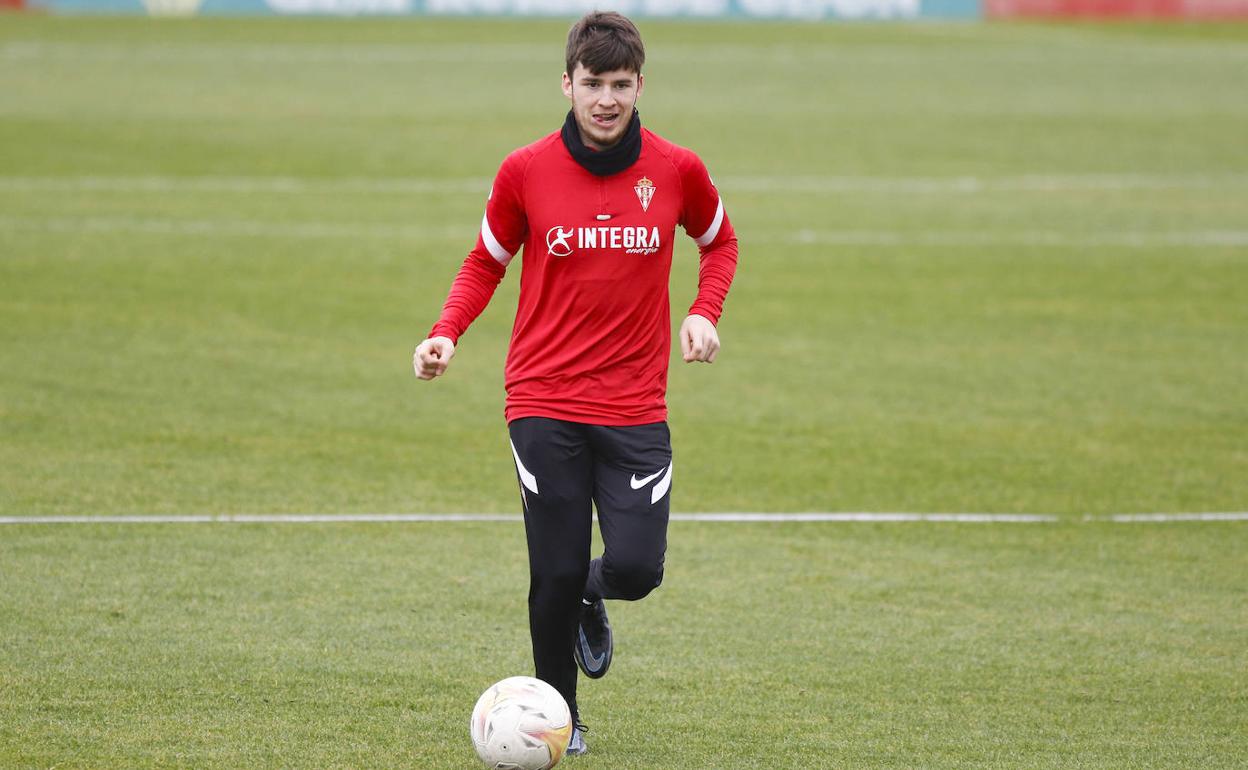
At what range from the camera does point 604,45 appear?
5.94 metres

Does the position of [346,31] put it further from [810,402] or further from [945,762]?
[945,762]

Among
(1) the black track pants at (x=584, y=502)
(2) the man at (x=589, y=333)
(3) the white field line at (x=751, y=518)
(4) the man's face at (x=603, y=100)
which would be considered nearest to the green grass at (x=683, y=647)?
(3) the white field line at (x=751, y=518)

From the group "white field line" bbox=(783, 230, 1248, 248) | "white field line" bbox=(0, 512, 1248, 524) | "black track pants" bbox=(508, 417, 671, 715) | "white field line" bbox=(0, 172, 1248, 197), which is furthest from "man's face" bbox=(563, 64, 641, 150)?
"white field line" bbox=(0, 172, 1248, 197)

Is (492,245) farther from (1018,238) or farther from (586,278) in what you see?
(1018,238)

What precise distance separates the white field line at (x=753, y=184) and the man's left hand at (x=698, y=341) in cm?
1625

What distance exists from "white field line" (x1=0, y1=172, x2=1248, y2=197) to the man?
16110 mm

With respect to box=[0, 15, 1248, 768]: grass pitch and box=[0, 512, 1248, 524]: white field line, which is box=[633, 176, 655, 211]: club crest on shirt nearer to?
box=[0, 15, 1248, 768]: grass pitch

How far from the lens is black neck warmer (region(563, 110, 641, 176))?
6.07 meters

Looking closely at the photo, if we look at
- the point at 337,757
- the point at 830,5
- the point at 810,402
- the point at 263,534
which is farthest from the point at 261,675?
the point at 830,5

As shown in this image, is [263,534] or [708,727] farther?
[263,534]

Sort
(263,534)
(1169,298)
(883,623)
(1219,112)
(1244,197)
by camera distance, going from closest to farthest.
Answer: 1. (883,623)
2. (263,534)
3. (1169,298)
4. (1244,197)
5. (1219,112)

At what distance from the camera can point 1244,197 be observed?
2255cm

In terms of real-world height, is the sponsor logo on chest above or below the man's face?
below

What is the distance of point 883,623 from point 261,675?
2.83 m
